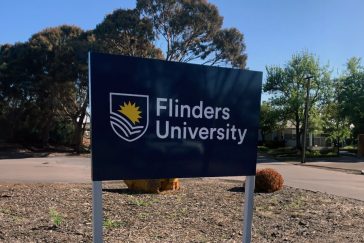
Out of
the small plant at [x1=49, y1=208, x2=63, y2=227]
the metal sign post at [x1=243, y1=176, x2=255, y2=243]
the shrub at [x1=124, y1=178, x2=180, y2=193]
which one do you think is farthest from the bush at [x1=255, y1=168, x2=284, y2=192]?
the metal sign post at [x1=243, y1=176, x2=255, y2=243]

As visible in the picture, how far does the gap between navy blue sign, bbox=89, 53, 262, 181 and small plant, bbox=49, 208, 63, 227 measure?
3.10 meters

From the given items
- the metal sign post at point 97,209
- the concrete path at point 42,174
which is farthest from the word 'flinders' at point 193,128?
the concrete path at point 42,174

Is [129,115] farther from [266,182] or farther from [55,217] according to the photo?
[266,182]

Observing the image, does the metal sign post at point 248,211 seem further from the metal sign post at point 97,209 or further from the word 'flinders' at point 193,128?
the metal sign post at point 97,209

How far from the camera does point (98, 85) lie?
163 inches

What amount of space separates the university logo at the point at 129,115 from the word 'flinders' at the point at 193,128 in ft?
0.47

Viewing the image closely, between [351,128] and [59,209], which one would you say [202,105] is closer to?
[59,209]

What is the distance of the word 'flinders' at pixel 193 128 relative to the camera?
4484mm

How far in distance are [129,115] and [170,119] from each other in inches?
17.3

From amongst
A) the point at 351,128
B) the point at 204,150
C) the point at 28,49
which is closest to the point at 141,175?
the point at 204,150

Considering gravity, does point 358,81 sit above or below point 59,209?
above

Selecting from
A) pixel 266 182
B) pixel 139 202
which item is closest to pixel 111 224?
pixel 139 202

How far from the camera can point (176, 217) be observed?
820 centimetres

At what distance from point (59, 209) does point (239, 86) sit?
16.2 ft
